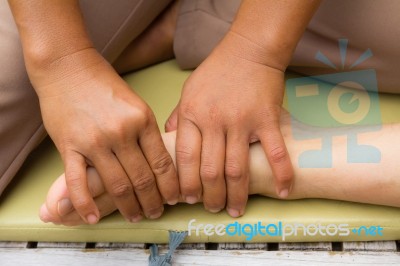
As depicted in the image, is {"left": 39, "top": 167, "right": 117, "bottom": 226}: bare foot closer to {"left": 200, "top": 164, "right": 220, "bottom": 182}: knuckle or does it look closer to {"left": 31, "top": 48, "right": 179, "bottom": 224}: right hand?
{"left": 31, "top": 48, "right": 179, "bottom": 224}: right hand

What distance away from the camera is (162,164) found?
0.88 metres

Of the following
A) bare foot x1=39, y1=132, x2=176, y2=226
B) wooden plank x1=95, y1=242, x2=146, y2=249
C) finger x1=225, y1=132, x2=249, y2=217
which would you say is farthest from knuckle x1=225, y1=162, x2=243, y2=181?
wooden plank x1=95, y1=242, x2=146, y2=249

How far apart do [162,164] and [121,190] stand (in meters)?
0.07

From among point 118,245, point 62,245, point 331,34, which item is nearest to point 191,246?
point 118,245

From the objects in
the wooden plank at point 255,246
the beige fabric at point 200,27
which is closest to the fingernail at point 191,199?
the wooden plank at point 255,246

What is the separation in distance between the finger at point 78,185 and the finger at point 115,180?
0.03 m

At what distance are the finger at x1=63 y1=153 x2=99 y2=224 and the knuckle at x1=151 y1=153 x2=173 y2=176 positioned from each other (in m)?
0.11

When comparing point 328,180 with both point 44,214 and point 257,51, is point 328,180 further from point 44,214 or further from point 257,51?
→ point 44,214

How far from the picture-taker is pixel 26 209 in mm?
997

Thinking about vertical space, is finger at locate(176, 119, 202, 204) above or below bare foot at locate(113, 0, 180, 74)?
below

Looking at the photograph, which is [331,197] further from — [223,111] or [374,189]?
[223,111]

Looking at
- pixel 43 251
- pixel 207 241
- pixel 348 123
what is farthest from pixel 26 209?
pixel 348 123

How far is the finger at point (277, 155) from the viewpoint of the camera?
34.5 inches

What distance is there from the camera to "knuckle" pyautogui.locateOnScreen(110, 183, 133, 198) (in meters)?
0.88
